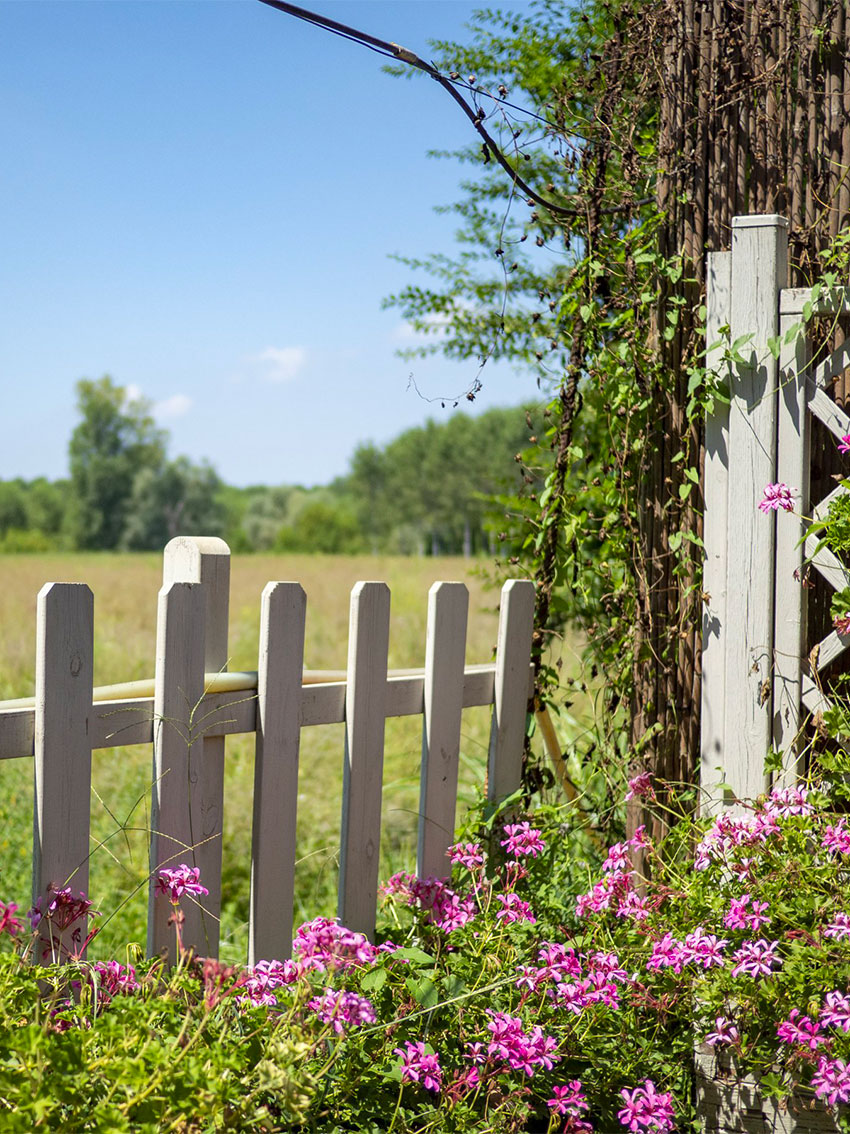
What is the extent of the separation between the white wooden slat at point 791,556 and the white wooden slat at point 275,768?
46.7 inches

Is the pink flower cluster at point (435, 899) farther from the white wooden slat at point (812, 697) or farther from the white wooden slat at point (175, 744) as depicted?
the white wooden slat at point (812, 697)

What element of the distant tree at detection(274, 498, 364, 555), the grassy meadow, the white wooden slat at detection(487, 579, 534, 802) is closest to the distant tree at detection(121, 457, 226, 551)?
the distant tree at detection(274, 498, 364, 555)

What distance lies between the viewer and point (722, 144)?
2.50 m

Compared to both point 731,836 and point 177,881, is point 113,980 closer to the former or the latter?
point 177,881

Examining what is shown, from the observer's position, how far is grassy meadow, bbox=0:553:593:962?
172 inches

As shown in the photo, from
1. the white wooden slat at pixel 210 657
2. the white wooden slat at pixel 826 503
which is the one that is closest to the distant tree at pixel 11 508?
the white wooden slat at pixel 210 657

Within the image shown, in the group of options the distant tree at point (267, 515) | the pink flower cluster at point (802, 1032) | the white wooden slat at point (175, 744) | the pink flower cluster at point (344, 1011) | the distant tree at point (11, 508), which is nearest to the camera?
the pink flower cluster at point (344, 1011)

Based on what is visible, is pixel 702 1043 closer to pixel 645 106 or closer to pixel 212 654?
pixel 212 654

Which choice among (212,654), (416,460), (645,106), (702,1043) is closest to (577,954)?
(702,1043)

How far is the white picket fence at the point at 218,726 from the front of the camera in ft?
5.76

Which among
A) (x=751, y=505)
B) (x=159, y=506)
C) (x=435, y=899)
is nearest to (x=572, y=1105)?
(x=435, y=899)

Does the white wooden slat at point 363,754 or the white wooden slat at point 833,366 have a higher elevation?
the white wooden slat at point 833,366

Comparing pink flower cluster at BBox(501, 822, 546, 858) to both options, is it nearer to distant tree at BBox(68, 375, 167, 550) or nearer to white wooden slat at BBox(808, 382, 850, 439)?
white wooden slat at BBox(808, 382, 850, 439)

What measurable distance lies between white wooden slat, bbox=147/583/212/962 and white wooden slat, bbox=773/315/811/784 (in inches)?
55.4
